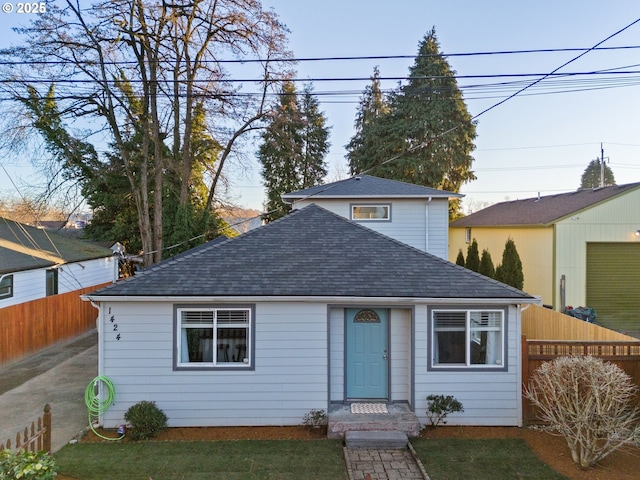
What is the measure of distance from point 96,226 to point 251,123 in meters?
11.1

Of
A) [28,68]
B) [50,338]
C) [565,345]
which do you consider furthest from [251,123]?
[565,345]

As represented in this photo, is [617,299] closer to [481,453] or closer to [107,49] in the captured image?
[481,453]

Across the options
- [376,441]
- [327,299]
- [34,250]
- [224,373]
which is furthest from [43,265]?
[376,441]

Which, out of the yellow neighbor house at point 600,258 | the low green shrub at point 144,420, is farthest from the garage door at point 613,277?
the low green shrub at point 144,420

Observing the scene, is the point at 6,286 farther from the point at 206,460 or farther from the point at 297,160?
the point at 297,160

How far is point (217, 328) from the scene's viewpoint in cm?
748

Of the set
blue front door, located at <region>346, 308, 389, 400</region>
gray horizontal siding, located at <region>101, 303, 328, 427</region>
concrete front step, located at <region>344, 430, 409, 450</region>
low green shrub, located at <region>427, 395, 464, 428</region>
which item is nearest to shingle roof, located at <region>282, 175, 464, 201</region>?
blue front door, located at <region>346, 308, 389, 400</region>

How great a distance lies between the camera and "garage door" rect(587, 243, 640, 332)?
15.2 metres

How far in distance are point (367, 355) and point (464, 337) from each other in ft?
6.46

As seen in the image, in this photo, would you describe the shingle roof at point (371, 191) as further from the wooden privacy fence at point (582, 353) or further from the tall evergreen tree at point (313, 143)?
the tall evergreen tree at point (313, 143)

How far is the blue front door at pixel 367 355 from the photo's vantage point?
7801 mm

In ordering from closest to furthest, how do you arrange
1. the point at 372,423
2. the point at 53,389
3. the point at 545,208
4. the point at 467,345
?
the point at 372,423
the point at 467,345
the point at 53,389
the point at 545,208

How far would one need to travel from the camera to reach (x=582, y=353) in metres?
7.42

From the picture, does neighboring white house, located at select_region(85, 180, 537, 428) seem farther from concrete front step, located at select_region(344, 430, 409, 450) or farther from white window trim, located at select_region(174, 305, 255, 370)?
concrete front step, located at select_region(344, 430, 409, 450)
